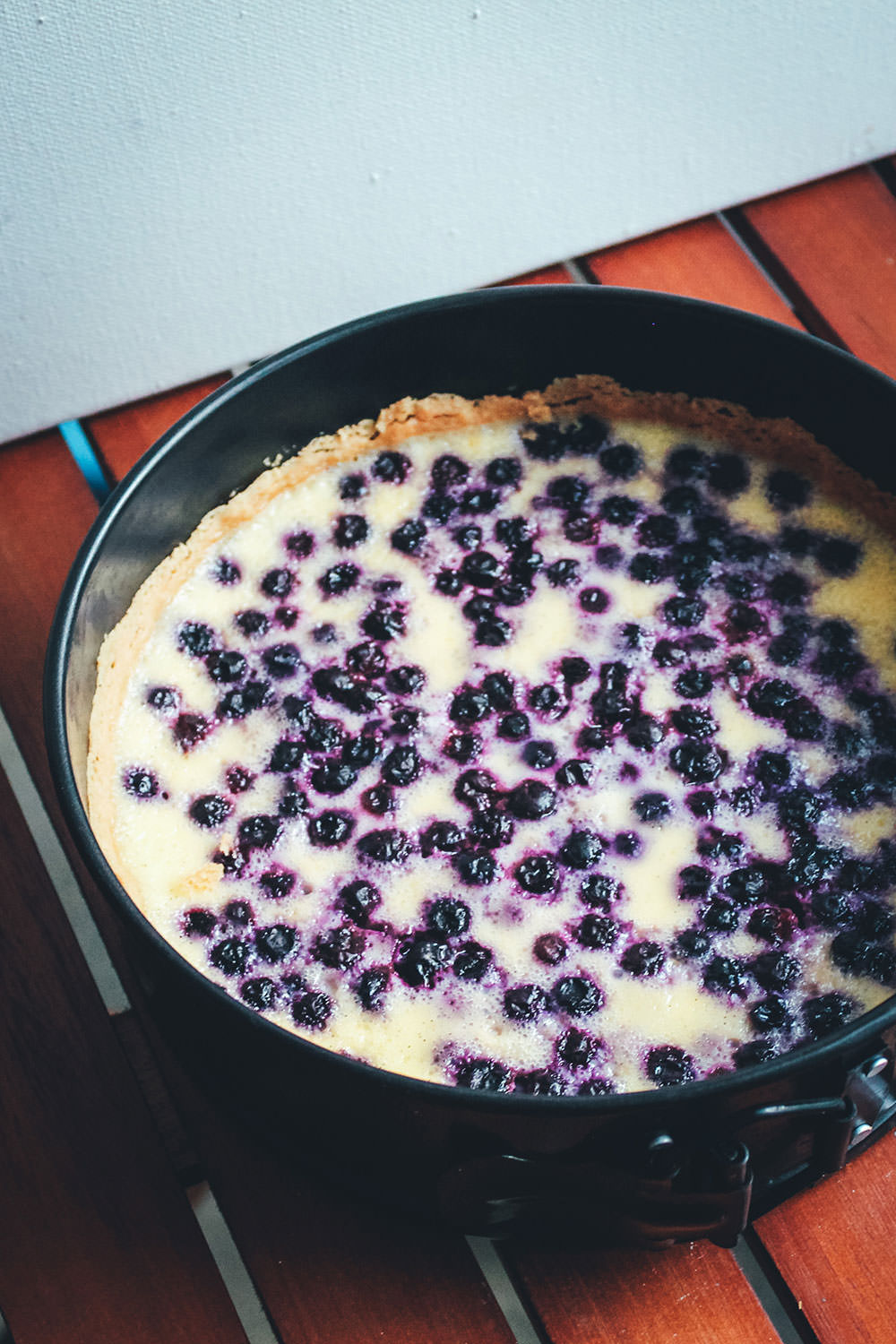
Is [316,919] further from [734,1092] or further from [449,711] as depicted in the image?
[734,1092]

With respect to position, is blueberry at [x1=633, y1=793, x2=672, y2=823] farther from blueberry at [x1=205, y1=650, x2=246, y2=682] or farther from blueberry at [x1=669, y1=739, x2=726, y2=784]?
blueberry at [x1=205, y1=650, x2=246, y2=682]

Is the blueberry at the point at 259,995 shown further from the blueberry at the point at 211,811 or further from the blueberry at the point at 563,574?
the blueberry at the point at 563,574

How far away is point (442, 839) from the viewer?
121 centimetres

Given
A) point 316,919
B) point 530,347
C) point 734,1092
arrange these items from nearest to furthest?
point 734,1092
point 316,919
point 530,347

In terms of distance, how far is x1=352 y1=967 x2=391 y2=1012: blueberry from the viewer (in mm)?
1132

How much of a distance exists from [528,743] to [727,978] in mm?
277

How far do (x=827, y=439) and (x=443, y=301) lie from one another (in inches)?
16.1

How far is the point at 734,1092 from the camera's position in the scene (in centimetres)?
87

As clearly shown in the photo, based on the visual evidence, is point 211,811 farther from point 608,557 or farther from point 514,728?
point 608,557

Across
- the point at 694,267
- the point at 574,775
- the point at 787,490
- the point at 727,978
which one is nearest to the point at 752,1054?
the point at 727,978

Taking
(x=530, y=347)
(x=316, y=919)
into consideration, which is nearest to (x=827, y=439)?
(x=530, y=347)

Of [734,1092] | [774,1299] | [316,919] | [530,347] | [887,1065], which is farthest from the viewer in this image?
[774,1299]

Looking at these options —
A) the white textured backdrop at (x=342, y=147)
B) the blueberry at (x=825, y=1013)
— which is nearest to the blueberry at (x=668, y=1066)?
the blueberry at (x=825, y=1013)

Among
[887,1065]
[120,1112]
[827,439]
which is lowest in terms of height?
[887,1065]
